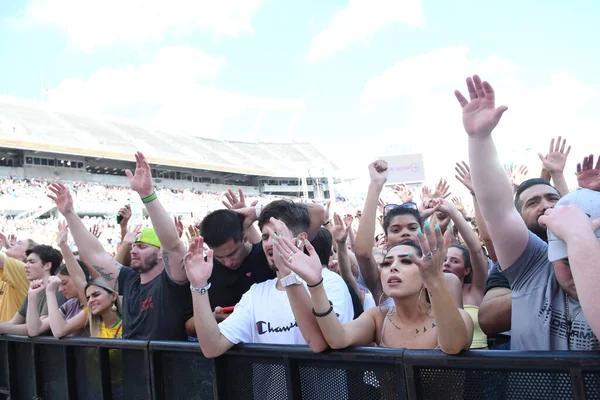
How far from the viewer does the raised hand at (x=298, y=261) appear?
1875mm

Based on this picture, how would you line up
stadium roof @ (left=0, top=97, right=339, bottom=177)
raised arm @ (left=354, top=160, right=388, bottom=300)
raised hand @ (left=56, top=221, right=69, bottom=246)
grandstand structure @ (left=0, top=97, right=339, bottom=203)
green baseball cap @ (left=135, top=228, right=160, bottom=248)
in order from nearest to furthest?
raised arm @ (left=354, top=160, right=388, bottom=300)
green baseball cap @ (left=135, top=228, right=160, bottom=248)
raised hand @ (left=56, top=221, right=69, bottom=246)
grandstand structure @ (left=0, top=97, right=339, bottom=203)
stadium roof @ (left=0, top=97, right=339, bottom=177)

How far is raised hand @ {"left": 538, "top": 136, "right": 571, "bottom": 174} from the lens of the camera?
3.17m

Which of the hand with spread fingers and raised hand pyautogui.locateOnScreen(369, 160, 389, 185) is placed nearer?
the hand with spread fingers

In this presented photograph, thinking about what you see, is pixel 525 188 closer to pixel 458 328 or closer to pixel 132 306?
pixel 458 328

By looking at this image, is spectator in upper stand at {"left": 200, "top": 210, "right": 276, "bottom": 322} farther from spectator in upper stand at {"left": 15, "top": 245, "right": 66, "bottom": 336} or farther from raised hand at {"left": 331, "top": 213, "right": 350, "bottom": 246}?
spectator in upper stand at {"left": 15, "top": 245, "right": 66, "bottom": 336}

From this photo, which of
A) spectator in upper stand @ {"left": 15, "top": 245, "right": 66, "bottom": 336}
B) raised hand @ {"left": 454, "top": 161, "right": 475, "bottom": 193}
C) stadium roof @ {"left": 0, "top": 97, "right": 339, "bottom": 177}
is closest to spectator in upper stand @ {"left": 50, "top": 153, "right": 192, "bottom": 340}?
spectator in upper stand @ {"left": 15, "top": 245, "right": 66, "bottom": 336}

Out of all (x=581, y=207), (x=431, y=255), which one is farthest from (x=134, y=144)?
(x=581, y=207)

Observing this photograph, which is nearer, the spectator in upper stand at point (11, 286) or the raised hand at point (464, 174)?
the raised hand at point (464, 174)

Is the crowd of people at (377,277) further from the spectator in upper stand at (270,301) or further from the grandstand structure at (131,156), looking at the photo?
the grandstand structure at (131,156)

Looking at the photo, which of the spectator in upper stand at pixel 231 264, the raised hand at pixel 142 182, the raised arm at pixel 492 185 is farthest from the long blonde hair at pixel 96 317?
the raised arm at pixel 492 185

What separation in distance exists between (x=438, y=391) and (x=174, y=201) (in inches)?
1409

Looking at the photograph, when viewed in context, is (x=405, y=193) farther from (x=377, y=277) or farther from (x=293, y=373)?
(x=293, y=373)

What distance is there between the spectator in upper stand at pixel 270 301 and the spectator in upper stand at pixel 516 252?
0.69 metres

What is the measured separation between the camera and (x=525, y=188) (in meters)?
2.38
